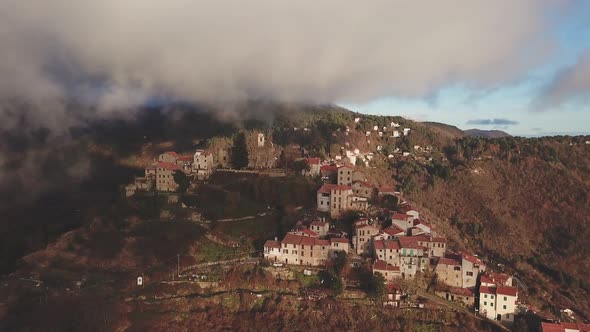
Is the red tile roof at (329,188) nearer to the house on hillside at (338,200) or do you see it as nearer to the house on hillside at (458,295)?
the house on hillside at (338,200)

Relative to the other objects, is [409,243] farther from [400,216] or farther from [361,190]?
[361,190]

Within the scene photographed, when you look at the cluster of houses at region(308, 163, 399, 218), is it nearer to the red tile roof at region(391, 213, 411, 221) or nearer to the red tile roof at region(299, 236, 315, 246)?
the red tile roof at region(391, 213, 411, 221)

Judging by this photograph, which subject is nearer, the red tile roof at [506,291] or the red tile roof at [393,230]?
the red tile roof at [506,291]

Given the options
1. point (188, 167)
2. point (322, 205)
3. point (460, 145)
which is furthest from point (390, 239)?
point (460, 145)

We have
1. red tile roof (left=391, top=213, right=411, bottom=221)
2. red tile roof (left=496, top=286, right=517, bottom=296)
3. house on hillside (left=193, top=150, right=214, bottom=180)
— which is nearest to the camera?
red tile roof (left=496, top=286, right=517, bottom=296)

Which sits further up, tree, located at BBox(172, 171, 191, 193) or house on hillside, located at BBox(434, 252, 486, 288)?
tree, located at BBox(172, 171, 191, 193)

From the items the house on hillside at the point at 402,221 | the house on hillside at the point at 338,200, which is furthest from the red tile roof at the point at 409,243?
the house on hillside at the point at 338,200

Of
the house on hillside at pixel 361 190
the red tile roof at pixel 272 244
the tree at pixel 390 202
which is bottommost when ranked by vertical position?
the red tile roof at pixel 272 244

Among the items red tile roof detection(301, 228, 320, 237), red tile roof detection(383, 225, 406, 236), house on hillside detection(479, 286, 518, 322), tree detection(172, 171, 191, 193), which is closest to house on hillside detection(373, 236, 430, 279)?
red tile roof detection(383, 225, 406, 236)

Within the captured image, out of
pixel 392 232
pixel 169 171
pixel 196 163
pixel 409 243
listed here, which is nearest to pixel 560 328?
pixel 409 243
